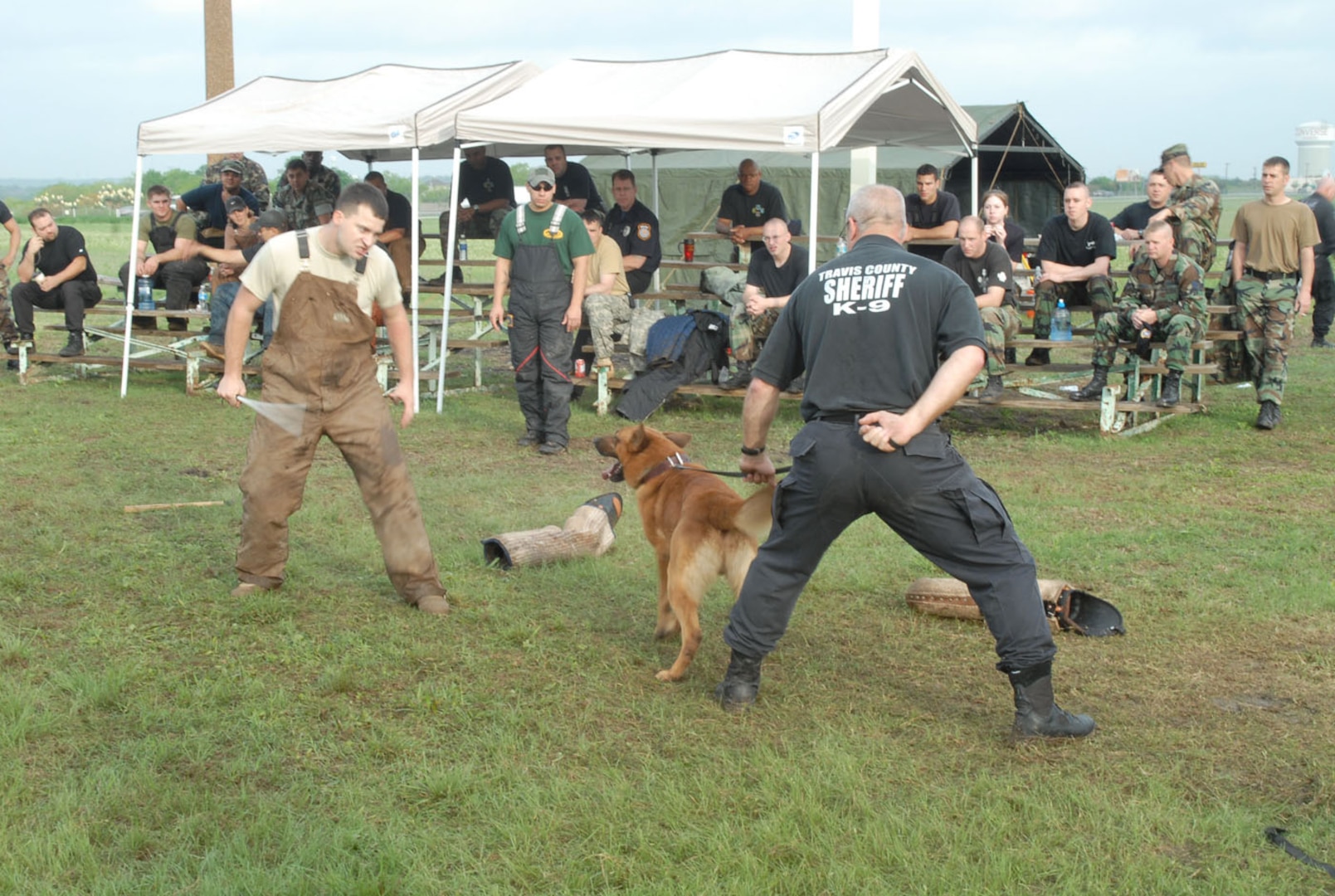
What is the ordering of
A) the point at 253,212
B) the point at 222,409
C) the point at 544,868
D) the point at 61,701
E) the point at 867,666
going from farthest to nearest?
the point at 253,212 < the point at 222,409 < the point at 867,666 < the point at 61,701 < the point at 544,868

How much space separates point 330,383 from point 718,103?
18.6 feet

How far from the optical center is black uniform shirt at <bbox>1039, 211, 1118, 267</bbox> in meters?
10.4

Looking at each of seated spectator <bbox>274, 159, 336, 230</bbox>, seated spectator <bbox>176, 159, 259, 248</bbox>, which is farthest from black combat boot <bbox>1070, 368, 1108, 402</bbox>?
seated spectator <bbox>176, 159, 259, 248</bbox>

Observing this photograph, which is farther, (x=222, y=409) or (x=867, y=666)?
(x=222, y=409)

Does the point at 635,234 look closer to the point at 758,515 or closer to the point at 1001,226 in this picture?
the point at 1001,226

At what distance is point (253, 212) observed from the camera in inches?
511

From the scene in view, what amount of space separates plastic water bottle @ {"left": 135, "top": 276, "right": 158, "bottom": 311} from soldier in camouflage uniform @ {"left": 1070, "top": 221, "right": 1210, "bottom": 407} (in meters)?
9.20

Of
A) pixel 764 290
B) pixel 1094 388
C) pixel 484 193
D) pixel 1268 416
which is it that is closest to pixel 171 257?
pixel 484 193

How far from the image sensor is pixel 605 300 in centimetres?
1099

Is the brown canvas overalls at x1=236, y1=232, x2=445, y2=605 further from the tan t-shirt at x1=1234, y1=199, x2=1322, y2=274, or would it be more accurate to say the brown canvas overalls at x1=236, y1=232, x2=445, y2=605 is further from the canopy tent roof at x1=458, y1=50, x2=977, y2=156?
the tan t-shirt at x1=1234, y1=199, x2=1322, y2=274

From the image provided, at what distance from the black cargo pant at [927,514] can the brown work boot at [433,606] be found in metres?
2.01

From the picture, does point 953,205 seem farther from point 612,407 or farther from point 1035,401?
point 612,407

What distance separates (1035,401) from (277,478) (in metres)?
6.47

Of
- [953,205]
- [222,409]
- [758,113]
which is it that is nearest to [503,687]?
[758,113]
